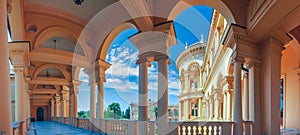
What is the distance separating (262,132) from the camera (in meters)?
7.04

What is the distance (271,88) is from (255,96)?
1.86ft

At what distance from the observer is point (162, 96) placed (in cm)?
700

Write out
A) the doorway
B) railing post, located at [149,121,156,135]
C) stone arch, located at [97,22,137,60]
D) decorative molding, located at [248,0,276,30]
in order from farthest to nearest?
the doorway
stone arch, located at [97,22,137,60]
railing post, located at [149,121,156,135]
decorative molding, located at [248,0,276,30]


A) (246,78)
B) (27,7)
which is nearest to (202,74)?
(246,78)

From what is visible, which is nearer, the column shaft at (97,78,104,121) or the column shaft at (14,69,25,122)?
the column shaft at (14,69,25,122)

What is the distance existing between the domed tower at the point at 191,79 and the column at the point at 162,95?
28426 millimetres

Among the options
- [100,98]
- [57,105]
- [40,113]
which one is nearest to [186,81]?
[57,105]

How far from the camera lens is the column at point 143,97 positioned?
285 inches

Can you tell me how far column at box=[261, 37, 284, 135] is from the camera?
22.2 ft

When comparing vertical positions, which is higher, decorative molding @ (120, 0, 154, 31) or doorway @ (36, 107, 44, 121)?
decorative molding @ (120, 0, 154, 31)

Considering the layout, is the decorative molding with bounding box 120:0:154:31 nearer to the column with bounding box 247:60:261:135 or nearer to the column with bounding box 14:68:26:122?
the column with bounding box 247:60:261:135

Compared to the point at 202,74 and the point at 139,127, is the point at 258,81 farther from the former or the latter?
the point at 202,74

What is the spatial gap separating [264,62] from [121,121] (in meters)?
5.25

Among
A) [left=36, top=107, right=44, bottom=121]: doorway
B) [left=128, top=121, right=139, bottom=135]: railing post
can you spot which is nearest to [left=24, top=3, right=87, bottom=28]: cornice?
[left=128, top=121, right=139, bottom=135]: railing post
